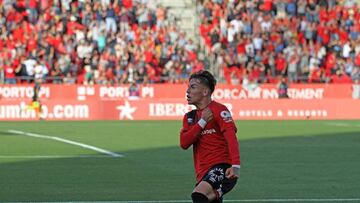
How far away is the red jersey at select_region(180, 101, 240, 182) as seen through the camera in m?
9.25

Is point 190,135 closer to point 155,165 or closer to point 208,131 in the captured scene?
point 208,131

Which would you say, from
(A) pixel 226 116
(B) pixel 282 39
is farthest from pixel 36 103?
(A) pixel 226 116

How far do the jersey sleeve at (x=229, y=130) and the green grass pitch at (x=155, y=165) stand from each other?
16.5 feet

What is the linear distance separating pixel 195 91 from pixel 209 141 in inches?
19.7

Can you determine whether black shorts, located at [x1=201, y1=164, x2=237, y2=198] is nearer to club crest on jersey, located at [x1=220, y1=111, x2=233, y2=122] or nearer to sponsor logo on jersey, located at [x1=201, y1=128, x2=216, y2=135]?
sponsor logo on jersey, located at [x1=201, y1=128, x2=216, y2=135]

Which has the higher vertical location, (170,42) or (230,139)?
(170,42)

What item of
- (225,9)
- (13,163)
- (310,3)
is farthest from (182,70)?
(13,163)

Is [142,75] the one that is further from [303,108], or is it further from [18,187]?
[18,187]

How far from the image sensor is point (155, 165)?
1952 centimetres

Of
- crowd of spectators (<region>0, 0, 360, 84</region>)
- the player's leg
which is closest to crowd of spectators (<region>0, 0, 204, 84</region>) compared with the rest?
crowd of spectators (<region>0, 0, 360, 84</region>)

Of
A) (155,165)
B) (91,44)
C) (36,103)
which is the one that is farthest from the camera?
(91,44)

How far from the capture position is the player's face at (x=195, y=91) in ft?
30.1

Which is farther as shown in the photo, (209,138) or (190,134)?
(209,138)

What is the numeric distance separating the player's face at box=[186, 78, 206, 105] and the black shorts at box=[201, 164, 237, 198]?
64cm
